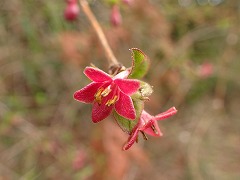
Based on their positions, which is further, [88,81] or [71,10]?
[88,81]

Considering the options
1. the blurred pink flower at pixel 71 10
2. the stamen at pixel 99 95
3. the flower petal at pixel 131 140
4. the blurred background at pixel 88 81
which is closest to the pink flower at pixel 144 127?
the flower petal at pixel 131 140

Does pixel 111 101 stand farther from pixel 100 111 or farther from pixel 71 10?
pixel 71 10

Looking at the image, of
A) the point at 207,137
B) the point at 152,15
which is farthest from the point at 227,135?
the point at 152,15

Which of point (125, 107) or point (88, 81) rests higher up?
point (125, 107)

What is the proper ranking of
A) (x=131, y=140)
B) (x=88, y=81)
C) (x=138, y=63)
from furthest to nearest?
(x=88, y=81) < (x=138, y=63) < (x=131, y=140)

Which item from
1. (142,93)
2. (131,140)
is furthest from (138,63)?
(131,140)

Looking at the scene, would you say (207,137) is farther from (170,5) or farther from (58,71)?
(58,71)

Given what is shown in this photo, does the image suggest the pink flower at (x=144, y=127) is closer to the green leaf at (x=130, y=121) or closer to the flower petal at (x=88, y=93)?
the green leaf at (x=130, y=121)
